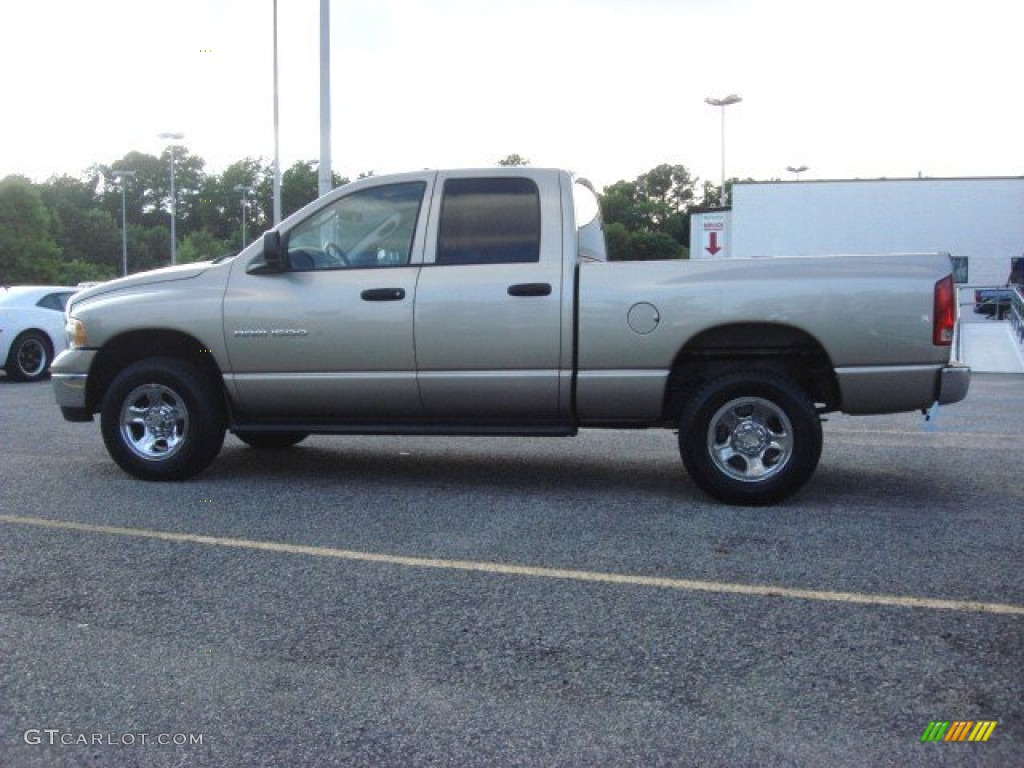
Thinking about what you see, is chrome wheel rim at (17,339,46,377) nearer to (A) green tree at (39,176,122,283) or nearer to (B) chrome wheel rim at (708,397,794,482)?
(B) chrome wheel rim at (708,397,794,482)

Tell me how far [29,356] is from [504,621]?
1414cm

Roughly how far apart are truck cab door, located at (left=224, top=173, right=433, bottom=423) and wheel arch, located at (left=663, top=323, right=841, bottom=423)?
165cm

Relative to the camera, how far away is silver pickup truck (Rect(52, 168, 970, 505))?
6332 millimetres

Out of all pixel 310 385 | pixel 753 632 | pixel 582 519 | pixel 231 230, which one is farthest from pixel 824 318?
pixel 231 230

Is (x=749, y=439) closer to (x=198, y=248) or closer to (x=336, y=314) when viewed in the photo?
(x=336, y=314)

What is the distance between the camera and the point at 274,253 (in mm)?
6910

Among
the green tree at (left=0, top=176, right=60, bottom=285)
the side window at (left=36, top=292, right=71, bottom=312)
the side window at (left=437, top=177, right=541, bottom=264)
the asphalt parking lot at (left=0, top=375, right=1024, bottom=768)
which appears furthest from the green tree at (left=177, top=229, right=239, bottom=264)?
the asphalt parking lot at (left=0, top=375, right=1024, bottom=768)

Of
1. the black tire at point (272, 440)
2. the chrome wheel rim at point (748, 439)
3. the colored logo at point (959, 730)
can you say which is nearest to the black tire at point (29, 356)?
the black tire at point (272, 440)

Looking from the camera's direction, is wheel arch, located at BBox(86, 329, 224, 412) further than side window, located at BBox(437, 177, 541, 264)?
Yes

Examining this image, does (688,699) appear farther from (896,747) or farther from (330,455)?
(330,455)

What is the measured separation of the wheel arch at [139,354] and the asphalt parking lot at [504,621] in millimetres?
687

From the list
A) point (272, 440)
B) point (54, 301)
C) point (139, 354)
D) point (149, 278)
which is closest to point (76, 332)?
point (139, 354)

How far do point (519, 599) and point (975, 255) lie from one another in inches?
1500

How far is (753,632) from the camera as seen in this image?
4.13 m
